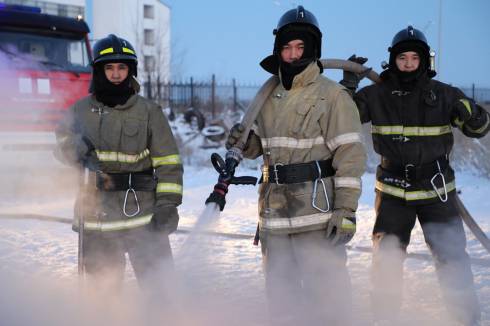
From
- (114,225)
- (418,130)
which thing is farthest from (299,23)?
(114,225)

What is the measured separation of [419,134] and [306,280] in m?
1.15

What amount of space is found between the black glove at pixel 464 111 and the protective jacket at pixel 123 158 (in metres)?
1.71

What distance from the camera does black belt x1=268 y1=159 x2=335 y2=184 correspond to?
3035mm

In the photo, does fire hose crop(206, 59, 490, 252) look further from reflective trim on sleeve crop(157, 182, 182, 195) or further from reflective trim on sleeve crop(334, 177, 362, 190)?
reflective trim on sleeve crop(334, 177, 362, 190)

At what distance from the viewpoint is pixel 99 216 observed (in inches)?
129

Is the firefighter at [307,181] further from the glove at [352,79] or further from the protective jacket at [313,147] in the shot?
the glove at [352,79]

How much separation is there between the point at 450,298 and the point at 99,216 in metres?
2.18

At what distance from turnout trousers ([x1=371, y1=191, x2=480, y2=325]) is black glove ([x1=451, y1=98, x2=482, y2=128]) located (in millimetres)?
482

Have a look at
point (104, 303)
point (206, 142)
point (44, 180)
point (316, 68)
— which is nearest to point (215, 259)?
point (104, 303)

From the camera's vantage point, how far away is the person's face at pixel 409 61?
11.5ft

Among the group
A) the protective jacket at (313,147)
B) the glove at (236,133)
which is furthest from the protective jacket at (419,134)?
the glove at (236,133)

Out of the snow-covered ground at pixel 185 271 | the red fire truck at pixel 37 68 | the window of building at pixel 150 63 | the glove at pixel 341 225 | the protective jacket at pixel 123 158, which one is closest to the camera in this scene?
the glove at pixel 341 225

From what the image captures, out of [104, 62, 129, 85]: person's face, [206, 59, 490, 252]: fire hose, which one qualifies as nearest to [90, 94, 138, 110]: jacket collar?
[104, 62, 129, 85]: person's face

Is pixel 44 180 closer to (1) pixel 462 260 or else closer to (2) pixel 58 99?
(2) pixel 58 99
